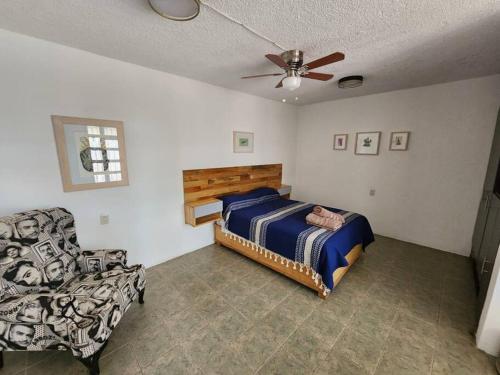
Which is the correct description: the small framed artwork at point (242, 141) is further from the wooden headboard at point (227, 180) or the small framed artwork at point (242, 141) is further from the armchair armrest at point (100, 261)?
the armchair armrest at point (100, 261)

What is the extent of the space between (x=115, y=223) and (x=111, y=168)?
0.63m

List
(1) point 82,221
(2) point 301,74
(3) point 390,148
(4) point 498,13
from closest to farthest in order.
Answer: (4) point 498,13, (2) point 301,74, (1) point 82,221, (3) point 390,148

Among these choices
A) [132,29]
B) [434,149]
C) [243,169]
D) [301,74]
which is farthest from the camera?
[243,169]

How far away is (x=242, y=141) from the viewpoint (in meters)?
3.54

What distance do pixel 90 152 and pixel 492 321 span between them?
12.2 ft

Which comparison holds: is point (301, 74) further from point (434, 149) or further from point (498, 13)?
point (434, 149)

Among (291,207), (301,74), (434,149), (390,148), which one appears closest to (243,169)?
(291,207)

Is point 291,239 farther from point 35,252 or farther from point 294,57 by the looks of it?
point 35,252

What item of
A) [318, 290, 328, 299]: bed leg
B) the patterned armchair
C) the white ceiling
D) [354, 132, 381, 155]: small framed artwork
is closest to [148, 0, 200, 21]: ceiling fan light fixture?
the white ceiling

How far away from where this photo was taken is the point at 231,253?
3.11m

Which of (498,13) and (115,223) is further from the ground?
(498,13)

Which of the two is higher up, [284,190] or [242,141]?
[242,141]

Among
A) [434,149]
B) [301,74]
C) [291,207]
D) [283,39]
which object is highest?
[283,39]

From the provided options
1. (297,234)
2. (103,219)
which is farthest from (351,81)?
(103,219)
